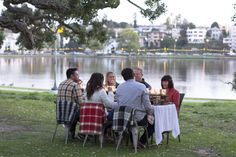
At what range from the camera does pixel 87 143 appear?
848 centimetres

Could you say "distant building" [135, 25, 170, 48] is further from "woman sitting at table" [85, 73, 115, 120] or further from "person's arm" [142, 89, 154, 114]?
"person's arm" [142, 89, 154, 114]

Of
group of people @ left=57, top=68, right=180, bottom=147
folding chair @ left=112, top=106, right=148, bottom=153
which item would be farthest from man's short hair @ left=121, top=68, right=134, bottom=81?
folding chair @ left=112, top=106, right=148, bottom=153

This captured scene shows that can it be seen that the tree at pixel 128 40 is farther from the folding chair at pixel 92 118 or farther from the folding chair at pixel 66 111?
the folding chair at pixel 92 118

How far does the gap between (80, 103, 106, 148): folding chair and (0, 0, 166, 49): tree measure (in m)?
4.54

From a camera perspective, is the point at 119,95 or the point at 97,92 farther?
the point at 97,92

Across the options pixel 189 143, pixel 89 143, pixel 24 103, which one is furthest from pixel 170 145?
pixel 24 103

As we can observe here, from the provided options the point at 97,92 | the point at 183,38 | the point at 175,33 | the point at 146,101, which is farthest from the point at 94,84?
the point at 175,33

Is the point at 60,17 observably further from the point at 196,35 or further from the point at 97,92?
the point at 196,35

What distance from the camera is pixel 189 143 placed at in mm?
8914

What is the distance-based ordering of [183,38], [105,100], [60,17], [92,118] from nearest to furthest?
[92,118] → [105,100] → [60,17] → [183,38]

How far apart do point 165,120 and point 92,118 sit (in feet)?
4.25

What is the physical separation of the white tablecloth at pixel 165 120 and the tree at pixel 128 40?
417 ft

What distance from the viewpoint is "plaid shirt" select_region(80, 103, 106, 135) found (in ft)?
26.0

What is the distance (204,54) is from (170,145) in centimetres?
13590
